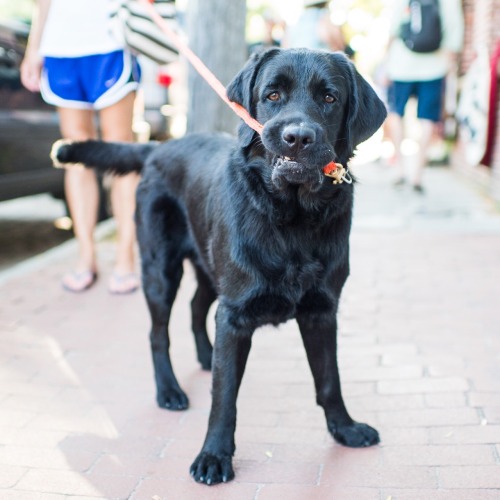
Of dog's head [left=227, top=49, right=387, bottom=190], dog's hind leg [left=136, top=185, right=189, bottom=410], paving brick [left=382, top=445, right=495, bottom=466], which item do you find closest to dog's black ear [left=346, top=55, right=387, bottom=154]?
dog's head [left=227, top=49, right=387, bottom=190]

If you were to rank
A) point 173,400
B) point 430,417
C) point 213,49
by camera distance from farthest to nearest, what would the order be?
point 213,49 < point 173,400 < point 430,417

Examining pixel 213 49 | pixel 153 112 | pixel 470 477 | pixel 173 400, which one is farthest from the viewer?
pixel 153 112

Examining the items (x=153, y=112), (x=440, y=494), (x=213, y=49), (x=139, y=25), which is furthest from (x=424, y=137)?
(x=440, y=494)

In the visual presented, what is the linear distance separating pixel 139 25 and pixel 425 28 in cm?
414

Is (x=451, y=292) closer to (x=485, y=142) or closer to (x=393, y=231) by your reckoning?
(x=393, y=231)

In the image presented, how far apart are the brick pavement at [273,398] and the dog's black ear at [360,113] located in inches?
46.6

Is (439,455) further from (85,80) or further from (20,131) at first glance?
A: (20,131)

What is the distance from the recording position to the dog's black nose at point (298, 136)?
2387mm

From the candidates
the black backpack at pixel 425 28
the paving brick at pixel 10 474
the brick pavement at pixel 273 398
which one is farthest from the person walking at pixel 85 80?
the black backpack at pixel 425 28

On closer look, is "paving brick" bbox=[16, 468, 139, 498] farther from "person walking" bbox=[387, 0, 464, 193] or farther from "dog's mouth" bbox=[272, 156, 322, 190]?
"person walking" bbox=[387, 0, 464, 193]

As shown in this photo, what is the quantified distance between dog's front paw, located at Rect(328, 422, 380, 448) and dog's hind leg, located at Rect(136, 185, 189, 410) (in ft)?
2.67

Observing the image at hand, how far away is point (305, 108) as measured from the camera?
2.55m

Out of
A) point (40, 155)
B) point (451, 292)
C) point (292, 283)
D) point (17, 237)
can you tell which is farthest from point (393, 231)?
point (292, 283)

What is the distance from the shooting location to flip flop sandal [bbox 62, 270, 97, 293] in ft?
16.6
